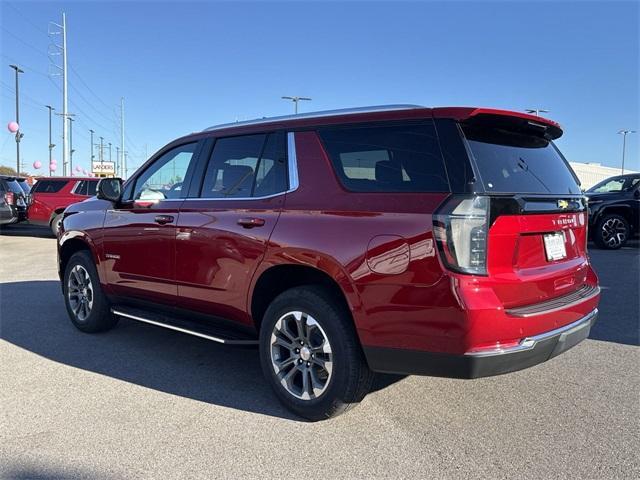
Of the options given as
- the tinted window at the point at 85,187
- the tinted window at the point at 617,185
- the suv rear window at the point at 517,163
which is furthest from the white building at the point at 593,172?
the suv rear window at the point at 517,163

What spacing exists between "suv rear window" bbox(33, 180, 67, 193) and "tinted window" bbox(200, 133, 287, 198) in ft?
43.1

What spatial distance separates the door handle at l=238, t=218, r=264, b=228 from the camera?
3.66 metres

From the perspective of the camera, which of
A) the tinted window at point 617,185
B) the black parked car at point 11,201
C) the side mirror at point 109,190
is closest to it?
the side mirror at point 109,190

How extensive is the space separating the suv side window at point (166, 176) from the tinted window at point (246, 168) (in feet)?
1.12

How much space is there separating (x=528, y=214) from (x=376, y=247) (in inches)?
35.0

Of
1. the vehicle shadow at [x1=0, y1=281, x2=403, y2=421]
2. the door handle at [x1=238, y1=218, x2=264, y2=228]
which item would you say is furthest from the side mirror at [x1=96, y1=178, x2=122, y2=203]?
the door handle at [x1=238, y1=218, x2=264, y2=228]

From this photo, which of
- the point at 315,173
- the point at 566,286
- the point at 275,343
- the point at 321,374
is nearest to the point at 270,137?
the point at 315,173

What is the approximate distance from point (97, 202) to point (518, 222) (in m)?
4.08

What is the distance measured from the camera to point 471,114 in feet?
9.83

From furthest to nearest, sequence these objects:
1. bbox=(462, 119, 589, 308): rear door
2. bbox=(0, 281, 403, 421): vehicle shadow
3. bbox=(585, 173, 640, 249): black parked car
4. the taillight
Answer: bbox=(585, 173, 640, 249): black parked car < bbox=(0, 281, 403, 421): vehicle shadow < bbox=(462, 119, 589, 308): rear door < the taillight

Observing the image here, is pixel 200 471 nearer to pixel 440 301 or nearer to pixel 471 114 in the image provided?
pixel 440 301

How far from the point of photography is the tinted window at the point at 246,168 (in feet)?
12.4

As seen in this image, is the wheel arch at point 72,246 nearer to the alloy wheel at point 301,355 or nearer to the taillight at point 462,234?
the alloy wheel at point 301,355

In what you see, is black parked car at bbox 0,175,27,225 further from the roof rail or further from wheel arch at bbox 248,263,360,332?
wheel arch at bbox 248,263,360,332
